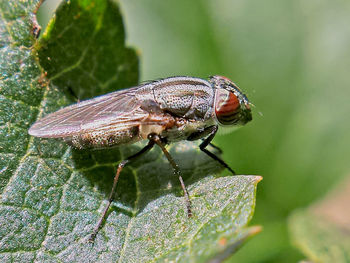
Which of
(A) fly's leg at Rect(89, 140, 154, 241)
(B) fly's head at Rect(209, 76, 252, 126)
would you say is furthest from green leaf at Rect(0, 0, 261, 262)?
(B) fly's head at Rect(209, 76, 252, 126)

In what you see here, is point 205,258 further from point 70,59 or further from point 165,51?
point 165,51

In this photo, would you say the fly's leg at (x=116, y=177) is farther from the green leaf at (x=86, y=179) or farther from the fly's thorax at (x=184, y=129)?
the fly's thorax at (x=184, y=129)

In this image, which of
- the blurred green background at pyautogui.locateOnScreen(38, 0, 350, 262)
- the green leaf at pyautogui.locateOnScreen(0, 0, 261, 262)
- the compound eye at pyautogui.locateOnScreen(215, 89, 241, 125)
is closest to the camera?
the green leaf at pyautogui.locateOnScreen(0, 0, 261, 262)

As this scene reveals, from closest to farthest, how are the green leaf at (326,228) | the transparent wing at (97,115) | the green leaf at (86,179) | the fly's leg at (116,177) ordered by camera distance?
the green leaf at (86,179) < the fly's leg at (116,177) < the transparent wing at (97,115) < the green leaf at (326,228)

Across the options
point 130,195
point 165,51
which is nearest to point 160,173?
point 130,195

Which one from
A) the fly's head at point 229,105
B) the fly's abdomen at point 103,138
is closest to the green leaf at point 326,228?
the fly's head at point 229,105

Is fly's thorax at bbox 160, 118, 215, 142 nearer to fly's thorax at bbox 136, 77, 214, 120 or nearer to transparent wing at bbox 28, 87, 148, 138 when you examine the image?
fly's thorax at bbox 136, 77, 214, 120
